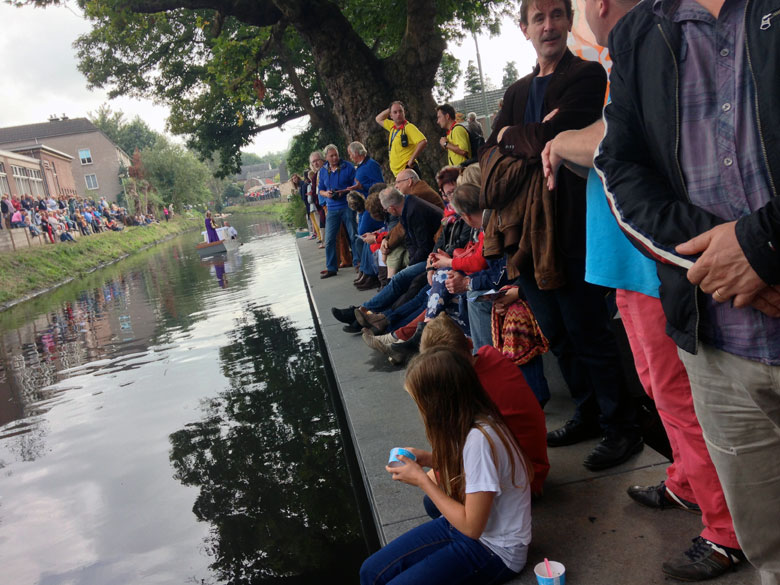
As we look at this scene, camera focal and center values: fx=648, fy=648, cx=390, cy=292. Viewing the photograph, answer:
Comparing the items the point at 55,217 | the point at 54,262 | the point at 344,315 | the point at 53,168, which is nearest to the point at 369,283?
the point at 344,315

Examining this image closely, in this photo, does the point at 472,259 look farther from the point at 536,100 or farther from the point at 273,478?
the point at 273,478

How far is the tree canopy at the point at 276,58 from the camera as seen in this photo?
1214cm

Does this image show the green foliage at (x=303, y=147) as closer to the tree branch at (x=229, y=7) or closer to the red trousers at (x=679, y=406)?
the tree branch at (x=229, y=7)

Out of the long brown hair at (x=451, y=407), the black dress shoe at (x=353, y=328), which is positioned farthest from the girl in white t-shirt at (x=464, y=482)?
the black dress shoe at (x=353, y=328)

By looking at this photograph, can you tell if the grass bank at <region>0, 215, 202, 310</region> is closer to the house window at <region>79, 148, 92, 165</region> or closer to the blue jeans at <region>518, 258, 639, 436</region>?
the blue jeans at <region>518, 258, 639, 436</region>

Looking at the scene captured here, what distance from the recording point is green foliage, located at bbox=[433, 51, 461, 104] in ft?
86.9

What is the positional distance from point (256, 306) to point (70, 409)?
4239 mm

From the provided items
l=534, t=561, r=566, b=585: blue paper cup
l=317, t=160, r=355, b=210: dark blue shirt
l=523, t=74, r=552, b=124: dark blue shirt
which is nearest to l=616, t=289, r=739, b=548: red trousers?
l=534, t=561, r=566, b=585: blue paper cup

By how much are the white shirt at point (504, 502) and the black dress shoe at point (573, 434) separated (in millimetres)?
1094

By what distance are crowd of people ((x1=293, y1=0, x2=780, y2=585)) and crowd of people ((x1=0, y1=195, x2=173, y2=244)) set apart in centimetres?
3001

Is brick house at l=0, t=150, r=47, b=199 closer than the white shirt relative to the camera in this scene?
No

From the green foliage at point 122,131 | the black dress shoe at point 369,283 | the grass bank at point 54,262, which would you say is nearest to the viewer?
the black dress shoe at point 369,283

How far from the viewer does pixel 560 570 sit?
2.13m

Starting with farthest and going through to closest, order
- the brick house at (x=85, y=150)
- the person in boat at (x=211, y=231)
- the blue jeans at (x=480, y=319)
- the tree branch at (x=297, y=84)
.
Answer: the brick house at (x=85, y=150), the tree branch at (x=297, y=84), the person in boat at (x=211, y=231), the blue jeans at (x=480, y=319)
